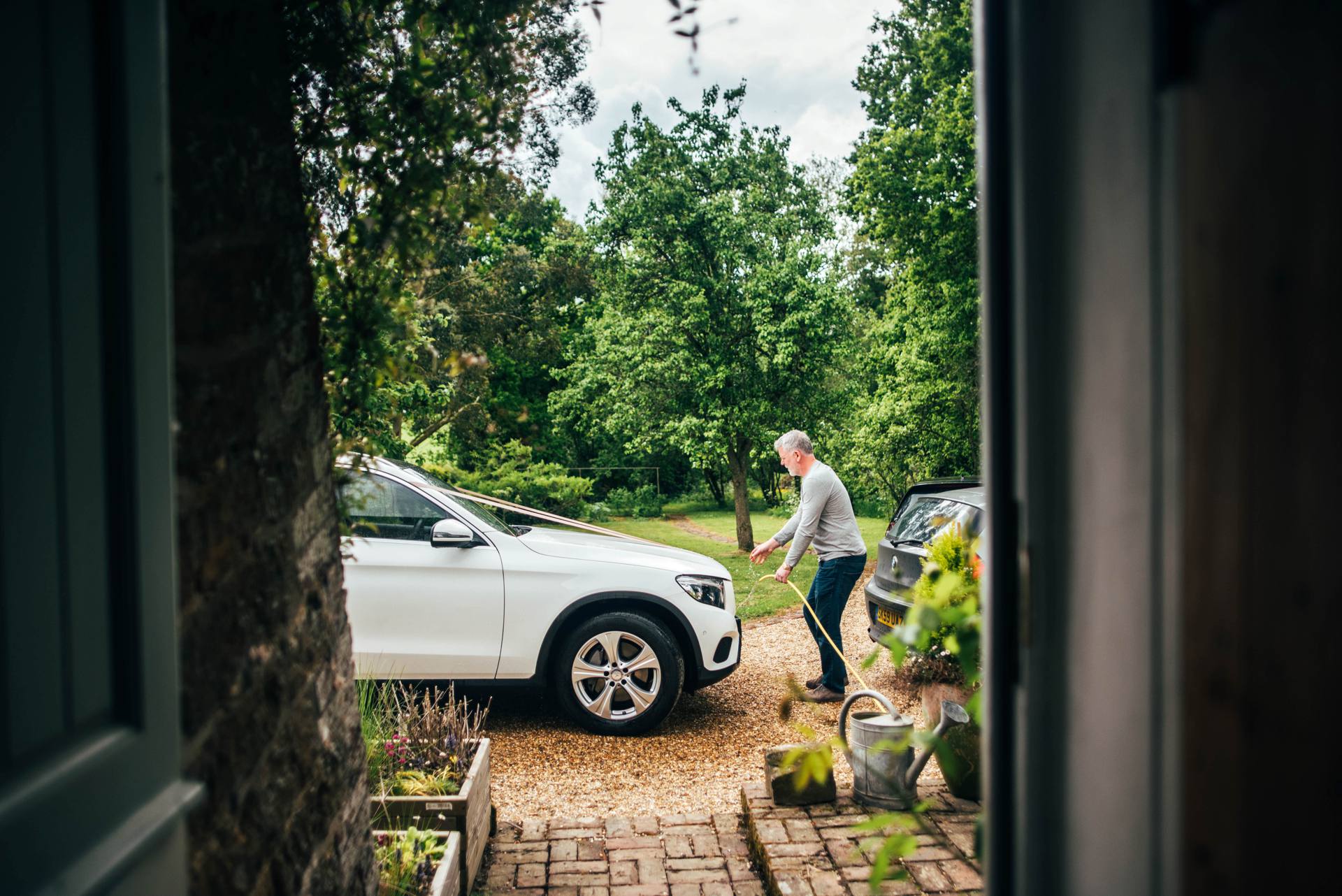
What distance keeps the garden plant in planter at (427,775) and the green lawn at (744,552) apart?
4841 mm

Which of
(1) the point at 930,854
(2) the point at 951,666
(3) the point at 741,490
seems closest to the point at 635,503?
(3) the point at 741,490

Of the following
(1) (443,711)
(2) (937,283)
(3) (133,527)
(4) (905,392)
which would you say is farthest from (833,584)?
(2) (937,283)

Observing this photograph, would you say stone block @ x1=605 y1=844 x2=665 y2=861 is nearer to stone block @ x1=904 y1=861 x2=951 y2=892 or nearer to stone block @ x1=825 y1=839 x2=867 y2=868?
stone block @ x1=825 y1=839 x2=867 y2=868

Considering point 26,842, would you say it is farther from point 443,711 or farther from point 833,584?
point 833,584

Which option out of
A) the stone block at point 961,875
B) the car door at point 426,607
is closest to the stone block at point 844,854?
the stone block at point 961,875

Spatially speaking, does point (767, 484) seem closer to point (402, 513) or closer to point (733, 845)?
point (402, 513)

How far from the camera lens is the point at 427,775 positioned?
13.1 feet

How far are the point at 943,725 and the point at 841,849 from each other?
2.40 ft

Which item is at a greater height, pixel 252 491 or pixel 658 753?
pixel 252 491

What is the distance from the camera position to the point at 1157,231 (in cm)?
108

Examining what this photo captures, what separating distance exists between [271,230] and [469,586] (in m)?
4.11

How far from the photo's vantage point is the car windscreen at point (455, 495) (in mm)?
6023

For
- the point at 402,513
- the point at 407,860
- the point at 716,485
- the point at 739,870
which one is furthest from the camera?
the point at 716,485

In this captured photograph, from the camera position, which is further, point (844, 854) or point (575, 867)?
point (575, 867)
